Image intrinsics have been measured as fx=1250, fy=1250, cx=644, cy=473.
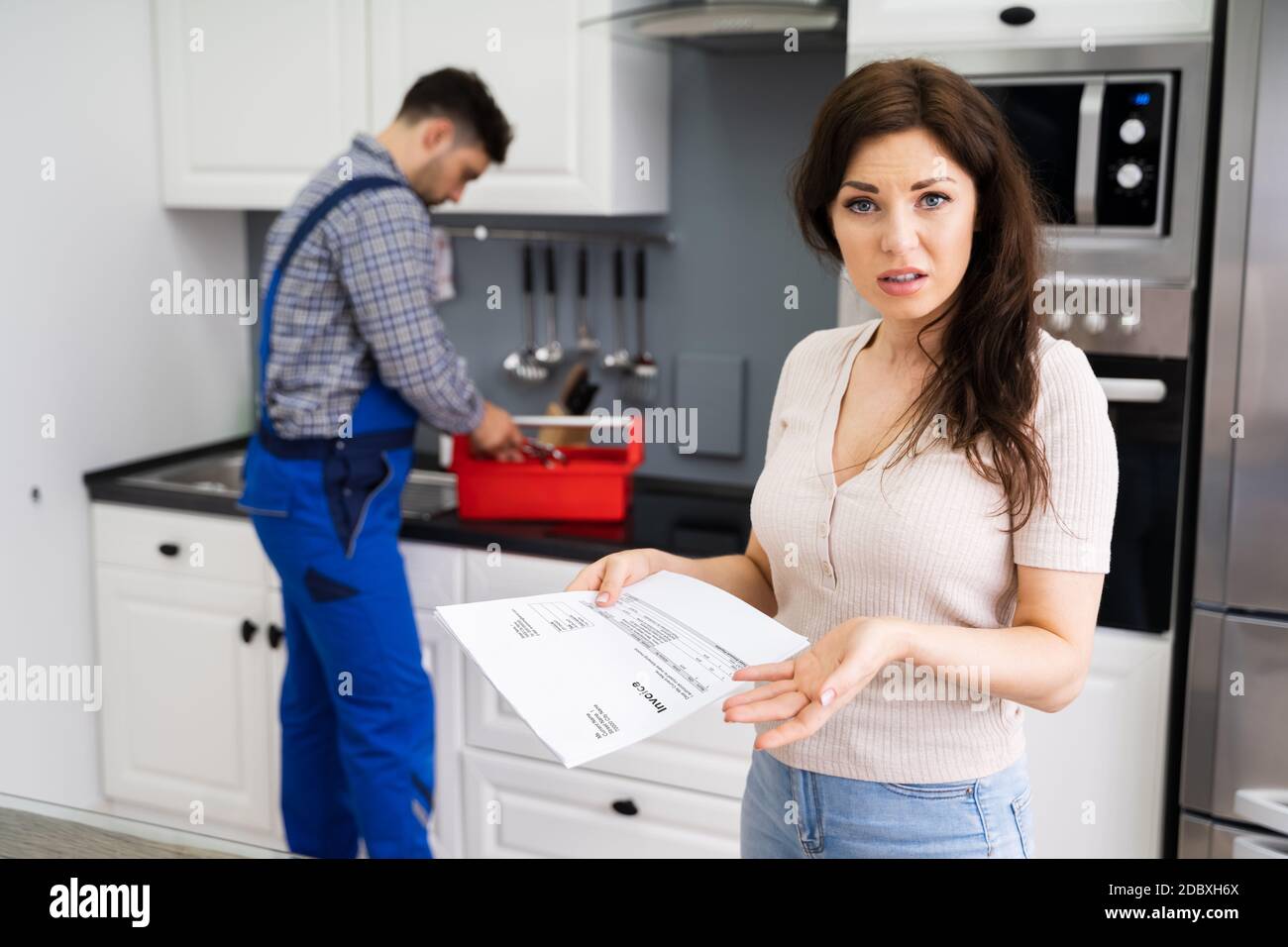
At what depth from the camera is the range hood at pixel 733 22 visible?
1.79 meters

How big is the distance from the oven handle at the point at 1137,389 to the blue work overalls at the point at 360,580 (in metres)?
1.00

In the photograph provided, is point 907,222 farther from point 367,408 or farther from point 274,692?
point 274,692

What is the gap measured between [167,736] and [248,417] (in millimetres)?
712

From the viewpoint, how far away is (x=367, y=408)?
184 cm

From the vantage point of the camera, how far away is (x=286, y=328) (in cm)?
179

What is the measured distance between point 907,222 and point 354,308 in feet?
3.60

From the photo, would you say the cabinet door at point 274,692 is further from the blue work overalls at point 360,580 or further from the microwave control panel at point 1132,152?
the microwave control panel at point 1132,152

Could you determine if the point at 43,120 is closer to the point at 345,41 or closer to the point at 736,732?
the point at 345,41

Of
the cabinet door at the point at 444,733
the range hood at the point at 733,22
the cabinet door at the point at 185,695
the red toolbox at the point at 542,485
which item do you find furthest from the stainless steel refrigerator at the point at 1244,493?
the cabinet door at the point at 185,695

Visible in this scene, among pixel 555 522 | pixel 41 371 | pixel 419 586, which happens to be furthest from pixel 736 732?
pixel 41 371

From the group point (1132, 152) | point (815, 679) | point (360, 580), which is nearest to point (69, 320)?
point (360, 580)

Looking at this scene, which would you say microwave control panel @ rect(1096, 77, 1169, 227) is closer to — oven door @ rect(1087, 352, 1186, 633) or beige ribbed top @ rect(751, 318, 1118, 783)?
oven door @ rect(1087, 352, 1186, 633)

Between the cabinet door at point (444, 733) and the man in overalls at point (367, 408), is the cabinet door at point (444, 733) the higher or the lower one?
the lower one

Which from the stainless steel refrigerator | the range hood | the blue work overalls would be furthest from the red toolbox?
the stainless steel refrigerator
